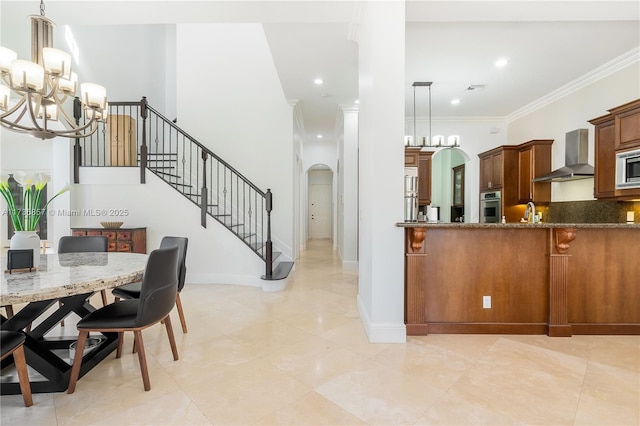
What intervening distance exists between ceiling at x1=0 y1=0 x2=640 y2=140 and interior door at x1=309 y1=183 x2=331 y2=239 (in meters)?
5.81

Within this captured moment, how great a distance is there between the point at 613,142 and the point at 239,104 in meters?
6.03

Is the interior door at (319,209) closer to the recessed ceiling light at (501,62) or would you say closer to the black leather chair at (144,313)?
the recessed ceiling light at (501,62)

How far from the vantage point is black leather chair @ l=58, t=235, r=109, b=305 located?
2969mm

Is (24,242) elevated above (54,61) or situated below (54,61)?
below

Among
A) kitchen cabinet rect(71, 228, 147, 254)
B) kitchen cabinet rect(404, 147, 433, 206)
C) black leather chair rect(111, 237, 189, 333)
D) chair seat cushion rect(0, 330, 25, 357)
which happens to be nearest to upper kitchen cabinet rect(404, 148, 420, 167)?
kitchen cabinet rect(404, 147, 433, 206)

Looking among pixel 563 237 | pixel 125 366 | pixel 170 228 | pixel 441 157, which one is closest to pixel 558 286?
pixel 563 237

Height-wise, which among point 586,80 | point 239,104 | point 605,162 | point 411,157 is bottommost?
point 605,162

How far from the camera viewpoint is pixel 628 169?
3.59m

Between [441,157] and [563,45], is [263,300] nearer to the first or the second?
[563,45]

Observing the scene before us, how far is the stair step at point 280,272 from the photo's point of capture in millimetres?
4371

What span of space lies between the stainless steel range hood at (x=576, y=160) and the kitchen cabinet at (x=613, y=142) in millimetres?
387

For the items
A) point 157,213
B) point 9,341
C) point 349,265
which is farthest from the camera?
point 349,265

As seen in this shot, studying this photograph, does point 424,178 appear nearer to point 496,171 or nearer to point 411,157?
point 411,157

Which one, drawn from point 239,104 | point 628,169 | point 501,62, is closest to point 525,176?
point 628,169
